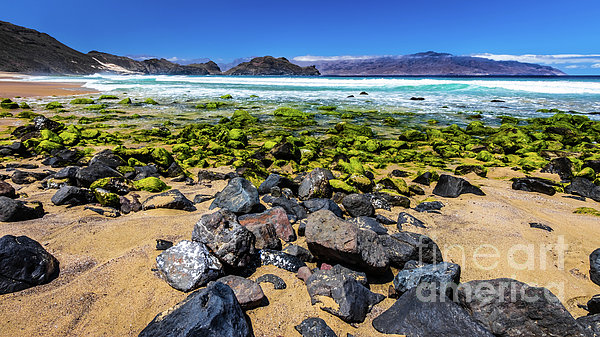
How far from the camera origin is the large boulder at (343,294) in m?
2.13

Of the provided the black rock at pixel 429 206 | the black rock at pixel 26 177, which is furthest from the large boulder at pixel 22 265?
the black rock at pixel 429 206

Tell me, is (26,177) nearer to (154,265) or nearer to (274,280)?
(154,265)

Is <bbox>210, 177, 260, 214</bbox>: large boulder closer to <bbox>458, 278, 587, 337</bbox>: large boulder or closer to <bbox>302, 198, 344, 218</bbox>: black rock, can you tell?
<bbox>302, 198, 344, 218</bbox>: black rock

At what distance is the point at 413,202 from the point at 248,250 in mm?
2655

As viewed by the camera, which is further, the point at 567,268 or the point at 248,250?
the point at 567,268

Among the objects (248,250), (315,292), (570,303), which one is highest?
(248,250)

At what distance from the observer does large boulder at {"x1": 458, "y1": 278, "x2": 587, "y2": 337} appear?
1880 millimetres

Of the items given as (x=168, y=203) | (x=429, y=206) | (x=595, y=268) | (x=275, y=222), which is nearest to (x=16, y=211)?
(x=168, y=203)

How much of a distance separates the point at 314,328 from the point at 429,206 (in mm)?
2619

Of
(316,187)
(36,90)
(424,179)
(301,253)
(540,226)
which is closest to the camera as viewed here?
(301,253)

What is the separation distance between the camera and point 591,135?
9320 mm

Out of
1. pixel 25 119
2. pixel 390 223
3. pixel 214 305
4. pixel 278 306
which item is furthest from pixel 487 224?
pixel 25 119

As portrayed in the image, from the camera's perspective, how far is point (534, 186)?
4754 millimetres

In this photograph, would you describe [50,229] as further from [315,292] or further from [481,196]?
[481,196]
